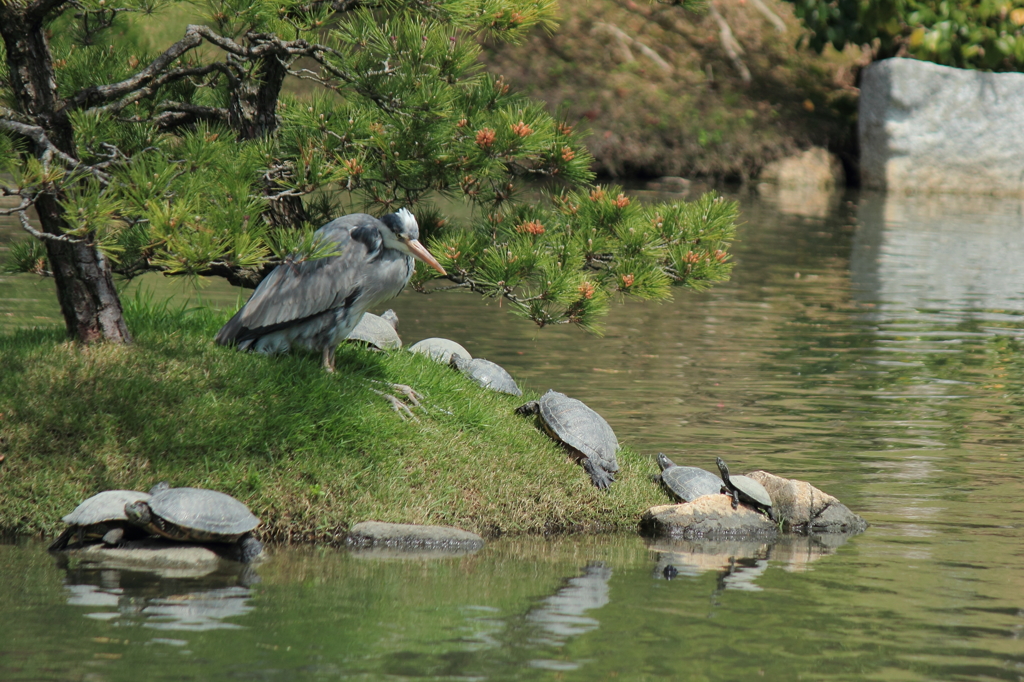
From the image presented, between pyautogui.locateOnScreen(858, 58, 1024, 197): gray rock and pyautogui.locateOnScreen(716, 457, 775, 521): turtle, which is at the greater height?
pyautogui.locateOnScreen(858, 58, 1024, 197): gray rock

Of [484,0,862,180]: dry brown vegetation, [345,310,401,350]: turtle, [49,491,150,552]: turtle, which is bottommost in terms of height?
[49,491,150,552]: turtle

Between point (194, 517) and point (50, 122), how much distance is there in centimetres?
204

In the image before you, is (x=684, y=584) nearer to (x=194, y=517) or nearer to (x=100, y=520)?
(x=194, y=517)

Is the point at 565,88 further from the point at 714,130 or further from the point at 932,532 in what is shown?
the point at 932,532

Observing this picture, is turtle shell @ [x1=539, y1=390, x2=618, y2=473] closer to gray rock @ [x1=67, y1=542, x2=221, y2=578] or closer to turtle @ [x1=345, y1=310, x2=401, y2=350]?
turtle @ [x1=345, y1=310, x2=401, y2=350]

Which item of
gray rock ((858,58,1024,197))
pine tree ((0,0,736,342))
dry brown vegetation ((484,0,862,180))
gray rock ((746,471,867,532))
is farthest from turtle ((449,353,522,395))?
gray rock ((858,58,1024,197))

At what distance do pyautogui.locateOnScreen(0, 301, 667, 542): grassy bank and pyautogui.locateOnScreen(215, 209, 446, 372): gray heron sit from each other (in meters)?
0.17

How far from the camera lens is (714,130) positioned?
977 inches

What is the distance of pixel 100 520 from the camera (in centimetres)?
500

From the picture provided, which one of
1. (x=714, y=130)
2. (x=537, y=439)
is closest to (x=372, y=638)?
(x=537, y=439)

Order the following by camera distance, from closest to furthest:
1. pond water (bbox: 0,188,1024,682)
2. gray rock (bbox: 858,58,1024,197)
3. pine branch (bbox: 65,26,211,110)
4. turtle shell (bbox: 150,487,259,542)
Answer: pond water (bbox: 0,188,1024,682) < turtle shell (bbox: 150,487,259,542) < pine branch (bbox: 65,26,211,110) < gray rock (bbox: 858,58,1024,197)

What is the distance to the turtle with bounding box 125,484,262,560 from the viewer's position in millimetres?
4918

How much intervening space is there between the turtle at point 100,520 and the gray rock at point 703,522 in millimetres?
2476

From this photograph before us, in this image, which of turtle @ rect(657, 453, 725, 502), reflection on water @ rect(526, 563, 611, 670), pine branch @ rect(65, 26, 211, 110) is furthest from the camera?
turtle @ rect(657, 453, 725, 502)
